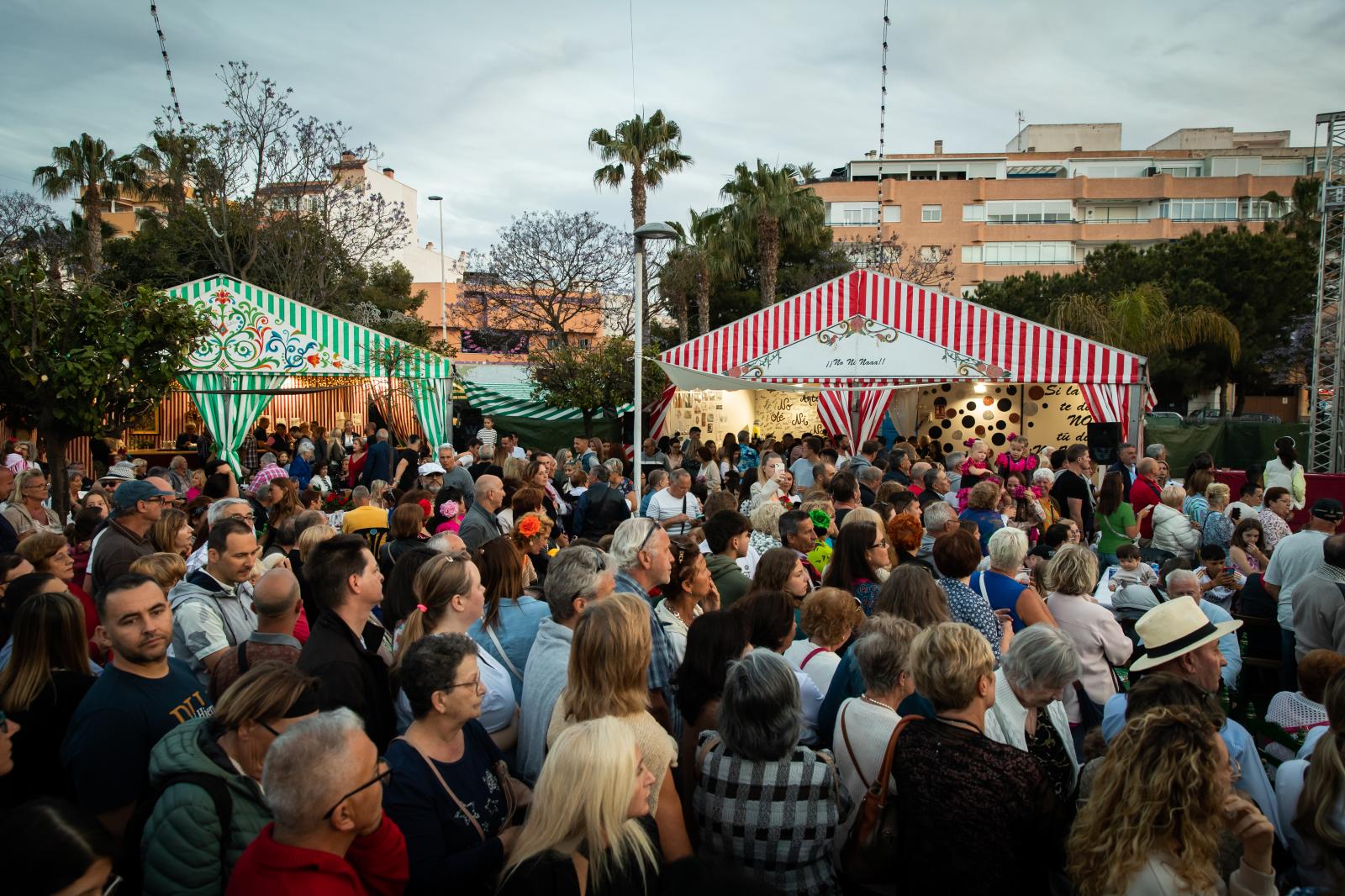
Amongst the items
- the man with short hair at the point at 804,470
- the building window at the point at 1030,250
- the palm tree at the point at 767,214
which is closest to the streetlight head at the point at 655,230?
the man with short hair at the point at 804,470

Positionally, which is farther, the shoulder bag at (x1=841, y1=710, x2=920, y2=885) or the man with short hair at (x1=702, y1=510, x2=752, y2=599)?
the man with short hair at (x1=702, y1=510, x2=752, y2=599)

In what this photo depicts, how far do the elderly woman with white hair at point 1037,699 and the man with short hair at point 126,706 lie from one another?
255cm

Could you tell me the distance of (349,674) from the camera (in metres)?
2.92

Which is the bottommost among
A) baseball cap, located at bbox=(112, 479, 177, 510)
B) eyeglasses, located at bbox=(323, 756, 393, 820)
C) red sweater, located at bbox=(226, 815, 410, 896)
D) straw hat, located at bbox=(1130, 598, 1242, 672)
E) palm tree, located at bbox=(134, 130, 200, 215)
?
red sweater, located at bbox=(226, 815, 410, 896)

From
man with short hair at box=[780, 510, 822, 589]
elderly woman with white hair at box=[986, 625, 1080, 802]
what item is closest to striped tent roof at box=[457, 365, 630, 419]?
man with short hair at box=[780, 510, 822, 589]

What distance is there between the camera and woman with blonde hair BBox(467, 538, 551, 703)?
357cm

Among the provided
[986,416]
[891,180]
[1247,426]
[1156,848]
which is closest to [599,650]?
[1156,848]

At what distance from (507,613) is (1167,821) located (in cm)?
251

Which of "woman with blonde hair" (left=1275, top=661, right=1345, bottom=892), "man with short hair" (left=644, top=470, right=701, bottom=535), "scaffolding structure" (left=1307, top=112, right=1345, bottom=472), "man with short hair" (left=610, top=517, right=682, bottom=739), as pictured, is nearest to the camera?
"woman with blonde hair" (left=1275, top=661, right=1345, bottom=892)

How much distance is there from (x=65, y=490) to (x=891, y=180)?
1847 inches

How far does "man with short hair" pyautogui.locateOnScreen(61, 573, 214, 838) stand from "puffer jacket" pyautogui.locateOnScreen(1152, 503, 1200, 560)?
23.5 feet

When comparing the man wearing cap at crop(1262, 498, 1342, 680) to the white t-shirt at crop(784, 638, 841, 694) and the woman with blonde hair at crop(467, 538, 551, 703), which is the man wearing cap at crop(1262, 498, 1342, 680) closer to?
the white t-shirt at crop(784, 638, 841, 694)

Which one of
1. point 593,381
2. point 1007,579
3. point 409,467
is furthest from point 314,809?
point 593,381

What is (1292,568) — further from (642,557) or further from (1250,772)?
(642,557)
